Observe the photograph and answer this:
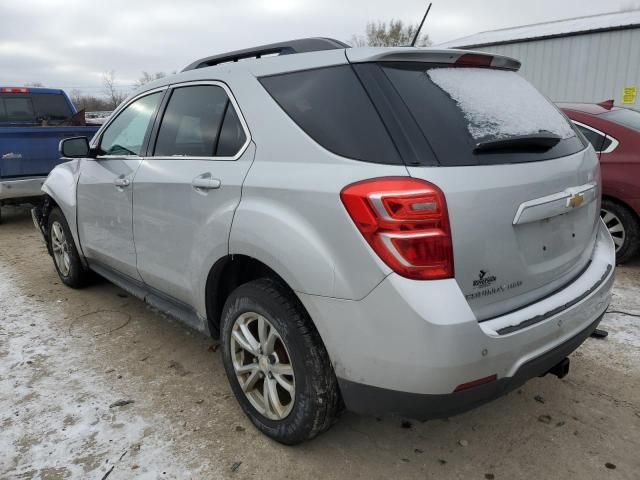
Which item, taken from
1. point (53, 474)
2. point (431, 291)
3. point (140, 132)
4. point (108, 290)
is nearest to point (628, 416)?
point (431, 291)

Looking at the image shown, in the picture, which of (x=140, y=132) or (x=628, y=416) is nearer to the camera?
(x=628, y=416)

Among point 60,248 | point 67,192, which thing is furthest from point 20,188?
point 67,192

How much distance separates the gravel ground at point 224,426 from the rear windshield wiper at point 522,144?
4.54ft

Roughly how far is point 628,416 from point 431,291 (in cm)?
164

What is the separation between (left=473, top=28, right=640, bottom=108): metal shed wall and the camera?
445 inches

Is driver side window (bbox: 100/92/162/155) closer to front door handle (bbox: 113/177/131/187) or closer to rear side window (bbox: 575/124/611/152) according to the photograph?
front door handle (bbox: 113/177/131/187)

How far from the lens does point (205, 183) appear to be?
8.20ft

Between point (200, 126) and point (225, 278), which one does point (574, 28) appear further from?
point (225, 278)

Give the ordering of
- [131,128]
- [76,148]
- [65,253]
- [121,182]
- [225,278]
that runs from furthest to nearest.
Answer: [65,253] < [76,148] < [131,128] < [121,182] < [225,278]

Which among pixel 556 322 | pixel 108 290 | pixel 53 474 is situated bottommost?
pixel 108 290

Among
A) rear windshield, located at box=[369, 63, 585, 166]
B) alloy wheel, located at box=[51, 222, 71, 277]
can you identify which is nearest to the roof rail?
rear windshield, located at box=[369, 63, 585, 166]

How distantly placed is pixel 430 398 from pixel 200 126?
1.84m

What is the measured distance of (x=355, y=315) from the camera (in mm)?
1831

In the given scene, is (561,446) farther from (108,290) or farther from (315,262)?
(108,290)
